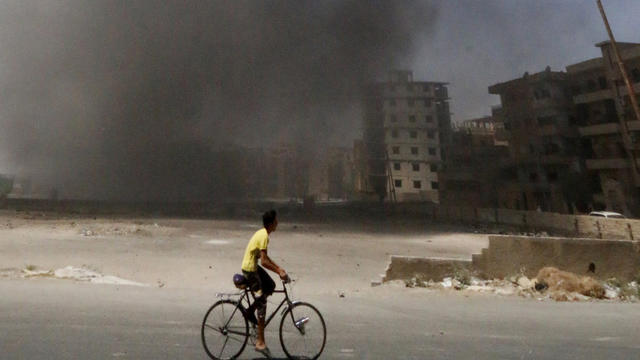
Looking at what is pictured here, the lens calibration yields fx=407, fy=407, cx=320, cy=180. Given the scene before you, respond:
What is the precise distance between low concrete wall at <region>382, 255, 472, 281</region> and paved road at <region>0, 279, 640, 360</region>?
1004 mm

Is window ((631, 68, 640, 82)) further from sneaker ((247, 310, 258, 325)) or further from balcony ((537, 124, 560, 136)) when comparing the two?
sneaker ((247, 310, 258, 325))

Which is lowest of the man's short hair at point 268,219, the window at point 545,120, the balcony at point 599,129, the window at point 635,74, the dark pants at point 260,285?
the dark pants at point 260,285

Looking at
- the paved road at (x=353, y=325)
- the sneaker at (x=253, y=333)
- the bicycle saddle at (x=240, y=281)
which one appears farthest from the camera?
the paved road at (x=353, y=325)

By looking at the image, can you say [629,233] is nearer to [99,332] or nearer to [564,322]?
[564,322]

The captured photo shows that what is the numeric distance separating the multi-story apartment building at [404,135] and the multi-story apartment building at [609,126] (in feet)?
49.4

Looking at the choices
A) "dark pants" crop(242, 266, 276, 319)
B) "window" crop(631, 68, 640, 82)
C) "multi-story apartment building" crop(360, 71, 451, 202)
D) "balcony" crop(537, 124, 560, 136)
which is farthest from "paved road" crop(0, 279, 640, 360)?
"multi-story apartment building" crop(360, 71, 451, 202)

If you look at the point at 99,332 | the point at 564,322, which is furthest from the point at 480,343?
the point at 99,332

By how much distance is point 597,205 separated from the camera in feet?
89.7

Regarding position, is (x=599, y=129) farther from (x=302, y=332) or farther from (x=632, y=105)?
(x=302, y=332)

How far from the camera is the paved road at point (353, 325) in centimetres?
361

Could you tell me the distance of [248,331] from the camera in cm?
→ 325

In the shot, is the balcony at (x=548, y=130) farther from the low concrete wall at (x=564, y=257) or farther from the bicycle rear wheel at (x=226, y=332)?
the bicycle rear wheel at (x=226, y=332)

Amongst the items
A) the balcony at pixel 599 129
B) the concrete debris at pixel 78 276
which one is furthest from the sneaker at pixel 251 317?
the balcony at pixel 599 129

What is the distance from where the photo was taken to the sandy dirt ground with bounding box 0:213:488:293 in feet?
28.1
